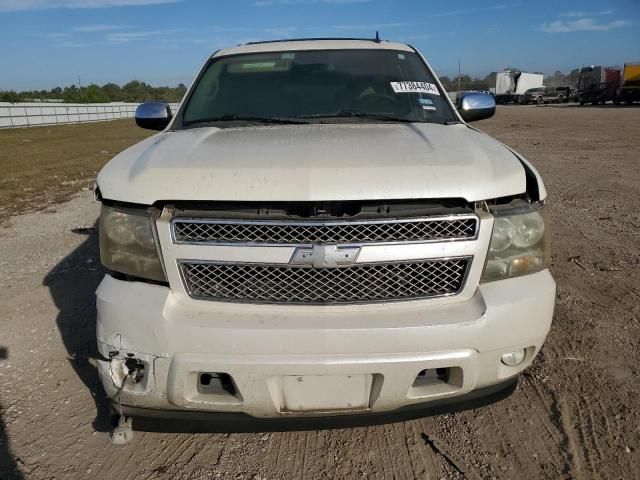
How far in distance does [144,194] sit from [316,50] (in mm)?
2070

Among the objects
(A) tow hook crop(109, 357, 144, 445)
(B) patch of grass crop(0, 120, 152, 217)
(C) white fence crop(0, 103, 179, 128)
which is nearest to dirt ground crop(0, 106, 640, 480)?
(A) tow hook crop(109, 357, 144, 445)

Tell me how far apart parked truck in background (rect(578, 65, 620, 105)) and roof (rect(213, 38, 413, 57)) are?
4284cm

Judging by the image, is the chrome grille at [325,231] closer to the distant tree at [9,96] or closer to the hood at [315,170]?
the hood at [315,170]

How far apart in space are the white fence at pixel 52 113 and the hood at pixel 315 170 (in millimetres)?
26653

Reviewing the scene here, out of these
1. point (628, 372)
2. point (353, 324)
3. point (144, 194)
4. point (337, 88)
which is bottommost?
point (628, 372)

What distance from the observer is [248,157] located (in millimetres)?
2055

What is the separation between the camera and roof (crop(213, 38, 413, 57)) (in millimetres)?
3580

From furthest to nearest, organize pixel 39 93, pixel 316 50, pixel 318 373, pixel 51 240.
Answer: pixel 39 93 → pixel 51 240 → pixel 316 50 → pixel 318 373

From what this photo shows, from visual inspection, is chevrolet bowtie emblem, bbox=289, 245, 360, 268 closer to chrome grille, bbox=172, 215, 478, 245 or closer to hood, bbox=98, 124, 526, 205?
chrome grille, bbox=172, 215, 478, 245

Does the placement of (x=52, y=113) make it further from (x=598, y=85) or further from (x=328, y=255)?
(x=328, y=255)

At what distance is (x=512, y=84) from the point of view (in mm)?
56531

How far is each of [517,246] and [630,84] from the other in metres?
42.3

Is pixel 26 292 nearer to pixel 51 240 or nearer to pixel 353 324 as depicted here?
pixel 51 240

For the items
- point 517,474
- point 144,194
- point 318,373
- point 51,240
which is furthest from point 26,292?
point 517,474
